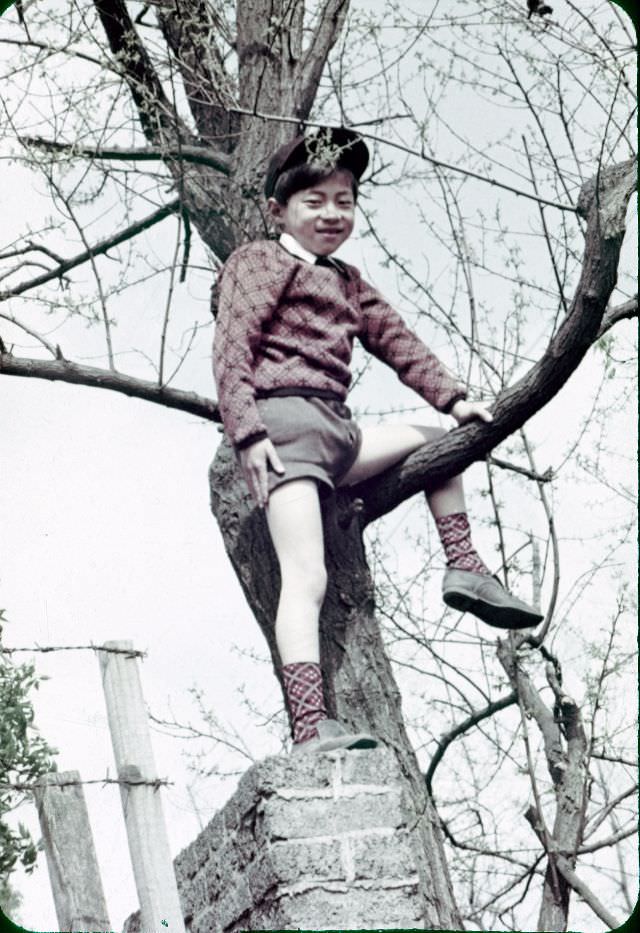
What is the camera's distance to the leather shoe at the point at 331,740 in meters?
3.71

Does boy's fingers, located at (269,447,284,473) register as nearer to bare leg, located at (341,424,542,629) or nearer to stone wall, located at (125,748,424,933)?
bare leg, located at (341,424,542,629)

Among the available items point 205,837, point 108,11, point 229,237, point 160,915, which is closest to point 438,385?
point 229,237

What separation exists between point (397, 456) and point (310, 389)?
37cm

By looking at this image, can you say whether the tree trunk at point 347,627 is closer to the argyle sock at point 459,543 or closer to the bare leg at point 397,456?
the bare leg at point 397,456

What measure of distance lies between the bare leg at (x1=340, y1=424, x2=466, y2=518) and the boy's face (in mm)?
618

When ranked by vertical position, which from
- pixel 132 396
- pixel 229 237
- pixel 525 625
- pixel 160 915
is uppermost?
pixel 229 237

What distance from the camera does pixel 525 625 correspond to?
13.4ft

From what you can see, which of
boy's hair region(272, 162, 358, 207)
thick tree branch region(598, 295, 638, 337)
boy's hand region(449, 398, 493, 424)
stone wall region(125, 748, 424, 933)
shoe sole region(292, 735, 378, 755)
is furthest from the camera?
thick tree branch region(598, 295, 638, 337)

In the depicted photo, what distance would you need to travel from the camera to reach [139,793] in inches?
140

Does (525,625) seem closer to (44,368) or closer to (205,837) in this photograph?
(205,837)

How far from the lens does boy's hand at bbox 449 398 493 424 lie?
4.20 m

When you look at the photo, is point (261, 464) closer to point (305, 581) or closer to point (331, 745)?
point (305, 581)

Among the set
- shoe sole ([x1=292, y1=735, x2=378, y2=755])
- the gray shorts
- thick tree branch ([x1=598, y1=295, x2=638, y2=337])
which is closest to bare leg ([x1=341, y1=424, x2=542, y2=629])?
the gray shorts

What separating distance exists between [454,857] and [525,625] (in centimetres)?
193
